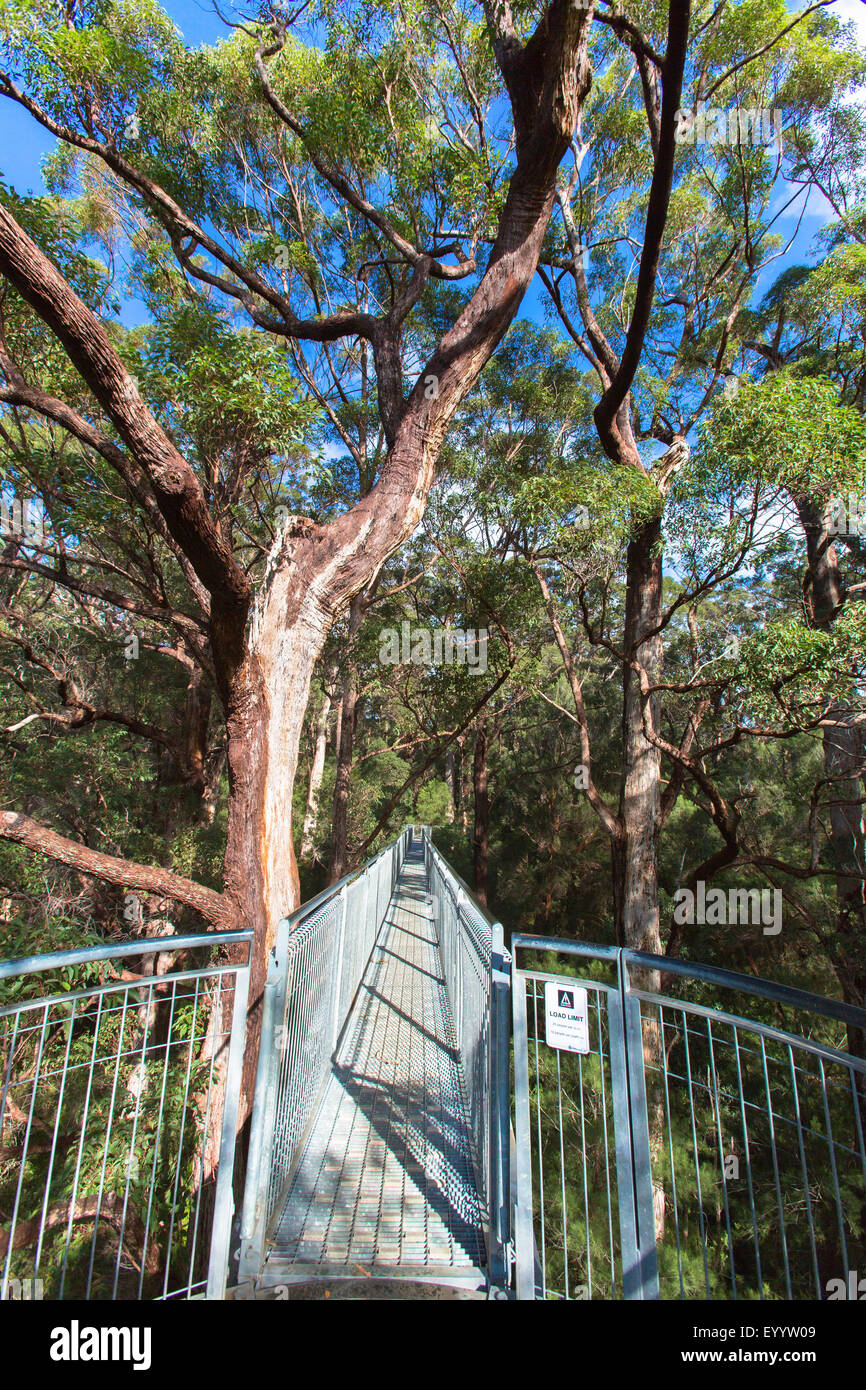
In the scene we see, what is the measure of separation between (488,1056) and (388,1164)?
98cm

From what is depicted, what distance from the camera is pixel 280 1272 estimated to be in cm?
252

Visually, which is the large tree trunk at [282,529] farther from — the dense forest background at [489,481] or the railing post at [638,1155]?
the railing post at [638,1155]

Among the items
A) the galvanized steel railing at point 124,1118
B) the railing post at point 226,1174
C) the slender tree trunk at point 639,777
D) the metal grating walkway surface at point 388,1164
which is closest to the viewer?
the galvanized steel railing at point 124,1118

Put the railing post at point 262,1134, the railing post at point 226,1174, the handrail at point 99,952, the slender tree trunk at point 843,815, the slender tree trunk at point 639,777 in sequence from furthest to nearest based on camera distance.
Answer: the slender tree trunk at point 843,815
the slender tree trunk at point 639,777
the railing post at point 262,1134
the railing post at point 226,1174
the handrail at point 99,952

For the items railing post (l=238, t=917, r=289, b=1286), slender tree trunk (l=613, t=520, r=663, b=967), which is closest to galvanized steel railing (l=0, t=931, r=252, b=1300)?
railing post (l=238, t=917, r=289, b=1286)

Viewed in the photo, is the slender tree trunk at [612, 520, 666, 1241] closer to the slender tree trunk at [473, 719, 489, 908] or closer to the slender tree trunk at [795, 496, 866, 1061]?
the slender tree trunk at [795, 496, 866, 1061]

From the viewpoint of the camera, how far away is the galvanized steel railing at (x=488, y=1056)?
8.46 ft

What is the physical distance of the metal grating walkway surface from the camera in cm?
269

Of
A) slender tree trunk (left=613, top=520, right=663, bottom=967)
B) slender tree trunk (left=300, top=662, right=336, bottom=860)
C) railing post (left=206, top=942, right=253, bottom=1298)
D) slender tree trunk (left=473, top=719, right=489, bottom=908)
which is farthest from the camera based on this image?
slender tree trunk (left=300, top=662, right=336, bottom=860)

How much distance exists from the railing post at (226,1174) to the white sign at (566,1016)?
3.63 feet

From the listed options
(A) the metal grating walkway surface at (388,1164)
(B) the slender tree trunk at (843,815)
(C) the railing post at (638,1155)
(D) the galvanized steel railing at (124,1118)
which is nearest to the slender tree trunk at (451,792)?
(B) the slender tree trunk at (843,815)

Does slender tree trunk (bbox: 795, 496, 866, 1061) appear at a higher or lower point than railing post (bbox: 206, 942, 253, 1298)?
higher

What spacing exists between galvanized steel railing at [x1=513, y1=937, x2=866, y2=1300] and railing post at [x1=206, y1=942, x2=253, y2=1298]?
105 centimetres
